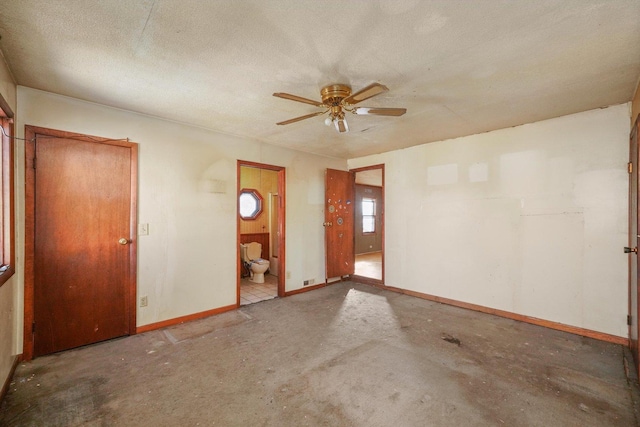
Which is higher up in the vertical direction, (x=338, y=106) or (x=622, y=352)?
(x=338, y=106)

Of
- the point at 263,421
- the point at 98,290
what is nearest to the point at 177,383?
the point at 263,421

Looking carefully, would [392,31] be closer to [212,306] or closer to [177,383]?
[177,383]

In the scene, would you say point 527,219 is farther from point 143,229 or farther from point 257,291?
point 143,229

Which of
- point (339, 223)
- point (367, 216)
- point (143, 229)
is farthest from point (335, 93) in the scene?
point (367, 216)

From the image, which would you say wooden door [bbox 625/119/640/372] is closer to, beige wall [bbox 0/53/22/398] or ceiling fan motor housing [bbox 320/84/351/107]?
ceiling fan motor housing [bbox 320/84/351/107]

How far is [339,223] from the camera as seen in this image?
16.5 feet

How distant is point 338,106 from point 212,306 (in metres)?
2.84

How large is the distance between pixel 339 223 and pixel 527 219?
2750 mm

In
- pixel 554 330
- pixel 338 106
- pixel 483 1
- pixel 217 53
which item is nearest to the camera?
pixel 483 1

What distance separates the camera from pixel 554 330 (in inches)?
121

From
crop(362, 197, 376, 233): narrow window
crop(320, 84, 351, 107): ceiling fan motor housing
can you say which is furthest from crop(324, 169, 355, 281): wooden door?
crop(362, 197, 376, 233): narrow window

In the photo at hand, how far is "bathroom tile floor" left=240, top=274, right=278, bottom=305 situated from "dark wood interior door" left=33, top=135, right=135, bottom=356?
160cm

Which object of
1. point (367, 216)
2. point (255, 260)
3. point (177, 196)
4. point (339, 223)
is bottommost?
point (255, 260)

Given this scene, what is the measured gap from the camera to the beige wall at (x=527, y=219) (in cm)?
283
